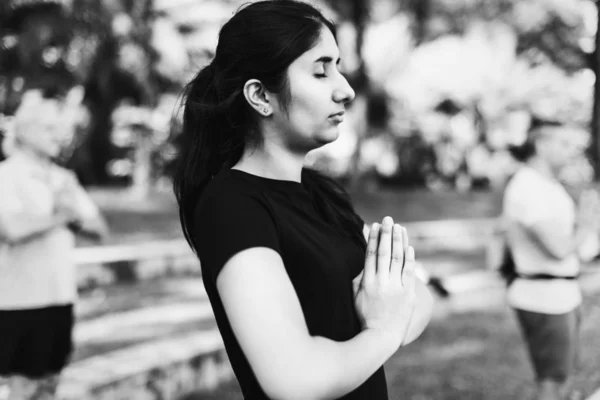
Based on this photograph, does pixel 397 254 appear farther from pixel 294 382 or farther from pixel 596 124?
pixel 596 124

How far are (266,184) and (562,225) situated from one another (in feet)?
8.46

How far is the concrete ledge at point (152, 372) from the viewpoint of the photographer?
151 inches

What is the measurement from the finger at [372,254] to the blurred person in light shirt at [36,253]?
2.49m

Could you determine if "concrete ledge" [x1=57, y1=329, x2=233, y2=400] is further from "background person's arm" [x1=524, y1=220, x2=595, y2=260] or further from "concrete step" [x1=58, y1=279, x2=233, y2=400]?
"background person's arm" [x1=524, y1=220, x2=595, y2=260]

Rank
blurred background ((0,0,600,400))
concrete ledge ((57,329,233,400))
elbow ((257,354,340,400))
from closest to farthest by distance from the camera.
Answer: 1. elbow ((257,354,340,400))
2. concrete ledge ((57,329,233,400))
3. blurred background ((0,0,600,400))

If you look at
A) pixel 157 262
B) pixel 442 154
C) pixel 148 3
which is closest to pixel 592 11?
pixel 442 154

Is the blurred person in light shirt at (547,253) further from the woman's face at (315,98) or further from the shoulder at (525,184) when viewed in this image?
the woman's face at (315,98)

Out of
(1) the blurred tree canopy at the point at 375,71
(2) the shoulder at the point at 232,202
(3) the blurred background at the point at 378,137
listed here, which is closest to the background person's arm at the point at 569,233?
(3) the blurred background at the point at 378,137

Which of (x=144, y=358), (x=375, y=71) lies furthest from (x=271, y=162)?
(x=375, y=71)

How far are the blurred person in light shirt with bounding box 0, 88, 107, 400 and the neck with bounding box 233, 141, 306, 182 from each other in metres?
2.31

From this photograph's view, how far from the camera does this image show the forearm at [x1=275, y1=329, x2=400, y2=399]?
42.4 inches

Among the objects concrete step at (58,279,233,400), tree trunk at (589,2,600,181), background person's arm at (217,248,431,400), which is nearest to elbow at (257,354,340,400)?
background person's arm at (217,248,431,400)

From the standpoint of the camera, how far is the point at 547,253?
351cm

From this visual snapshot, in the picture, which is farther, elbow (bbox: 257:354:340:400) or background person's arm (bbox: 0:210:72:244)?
background person's arm (bbox: 0:210:72:244)
